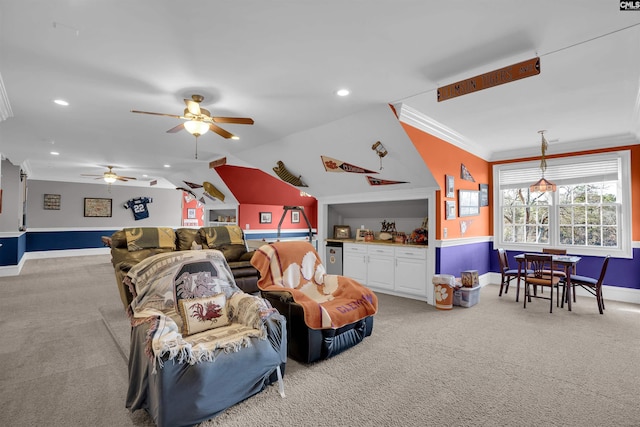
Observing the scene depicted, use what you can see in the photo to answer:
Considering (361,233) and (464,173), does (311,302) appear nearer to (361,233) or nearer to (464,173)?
(361,233)

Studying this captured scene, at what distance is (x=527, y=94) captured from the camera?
11.2 ft

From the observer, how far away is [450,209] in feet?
16.2

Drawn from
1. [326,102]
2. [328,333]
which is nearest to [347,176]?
[326,102]

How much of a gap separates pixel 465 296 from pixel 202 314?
12.2 ft

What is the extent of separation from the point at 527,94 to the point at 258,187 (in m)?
6.33

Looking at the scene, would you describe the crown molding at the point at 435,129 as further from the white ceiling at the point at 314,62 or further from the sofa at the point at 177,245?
the sofa at the point at 177,245

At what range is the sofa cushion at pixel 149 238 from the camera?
4367 millimetres

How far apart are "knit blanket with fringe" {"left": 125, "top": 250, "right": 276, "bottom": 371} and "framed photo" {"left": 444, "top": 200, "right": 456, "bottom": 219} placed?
11.1ft

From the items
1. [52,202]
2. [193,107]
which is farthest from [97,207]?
[193,107]

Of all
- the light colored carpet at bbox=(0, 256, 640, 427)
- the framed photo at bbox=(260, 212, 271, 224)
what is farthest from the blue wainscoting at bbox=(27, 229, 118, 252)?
the light colored carpet at bbox=(0, 256, 640, 427)

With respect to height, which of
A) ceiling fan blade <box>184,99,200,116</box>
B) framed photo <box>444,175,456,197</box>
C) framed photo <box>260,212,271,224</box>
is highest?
ceiling fan blade <box>184,99,200,116</box>

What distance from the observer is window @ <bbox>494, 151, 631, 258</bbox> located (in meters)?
5.04

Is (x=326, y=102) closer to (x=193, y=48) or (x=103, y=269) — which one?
(x=193, y=48)

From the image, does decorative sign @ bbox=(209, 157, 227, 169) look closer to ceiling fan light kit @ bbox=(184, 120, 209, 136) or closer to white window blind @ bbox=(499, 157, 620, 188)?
ceiling fan light kit @ bbox=(184, 120, 209, 136)
